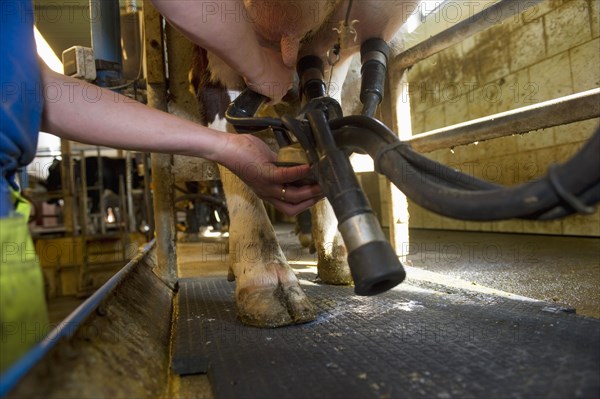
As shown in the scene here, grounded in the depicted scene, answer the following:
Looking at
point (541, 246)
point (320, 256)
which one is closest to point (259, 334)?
point (320, 256)

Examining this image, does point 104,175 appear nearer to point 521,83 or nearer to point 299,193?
point 521,83

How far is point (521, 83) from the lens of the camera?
3.53 m

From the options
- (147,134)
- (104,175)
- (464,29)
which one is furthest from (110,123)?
(104,175)

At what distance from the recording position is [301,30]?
1123mm

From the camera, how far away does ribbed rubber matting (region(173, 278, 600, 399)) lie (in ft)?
2.06

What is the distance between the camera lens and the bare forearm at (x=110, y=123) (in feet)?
2.79

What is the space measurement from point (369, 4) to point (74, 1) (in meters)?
4.15

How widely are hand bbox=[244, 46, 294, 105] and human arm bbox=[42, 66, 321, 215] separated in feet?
0.61

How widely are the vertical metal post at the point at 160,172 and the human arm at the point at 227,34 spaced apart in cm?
77

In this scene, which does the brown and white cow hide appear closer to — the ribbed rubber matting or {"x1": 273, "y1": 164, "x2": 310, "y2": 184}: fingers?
the ribbed rubber matting

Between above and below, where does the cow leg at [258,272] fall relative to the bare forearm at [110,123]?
below

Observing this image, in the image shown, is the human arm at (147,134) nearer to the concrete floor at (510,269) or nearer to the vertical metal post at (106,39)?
the concrete floor at (510,269)

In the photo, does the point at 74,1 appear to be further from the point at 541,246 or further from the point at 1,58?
the point at 541,246

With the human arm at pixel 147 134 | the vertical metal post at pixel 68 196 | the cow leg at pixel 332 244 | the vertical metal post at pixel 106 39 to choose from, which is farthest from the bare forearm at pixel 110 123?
the vertical metal post at pixel 68 196
